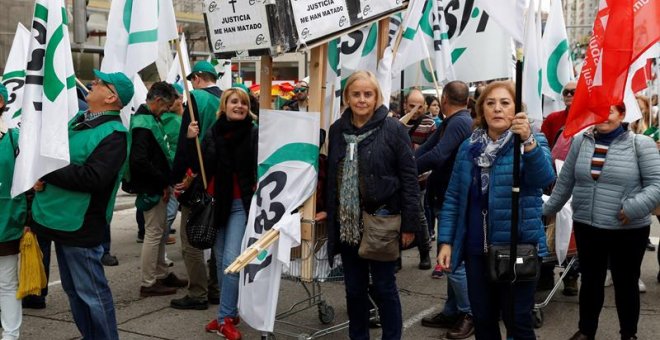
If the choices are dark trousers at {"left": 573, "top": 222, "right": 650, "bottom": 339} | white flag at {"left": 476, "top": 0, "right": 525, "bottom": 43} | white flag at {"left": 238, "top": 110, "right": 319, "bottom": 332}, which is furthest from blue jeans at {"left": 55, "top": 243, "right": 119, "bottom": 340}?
dark trousers at {"left": 573, "top": 222, "right": 650, "bottom": 339}

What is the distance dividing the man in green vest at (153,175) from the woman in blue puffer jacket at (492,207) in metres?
3.32

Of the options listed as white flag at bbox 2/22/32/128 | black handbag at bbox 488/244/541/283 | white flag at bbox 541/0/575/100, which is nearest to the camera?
black handbag at bbox 488/244/541/283

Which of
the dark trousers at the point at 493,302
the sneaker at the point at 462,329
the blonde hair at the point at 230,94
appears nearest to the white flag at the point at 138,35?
the blonde hair at the point at 230,94

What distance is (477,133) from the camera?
4.41 metres

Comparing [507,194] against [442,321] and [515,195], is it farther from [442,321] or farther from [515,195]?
[442,321]

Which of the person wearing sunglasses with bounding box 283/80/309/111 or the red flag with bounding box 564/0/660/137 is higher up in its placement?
the red flag with bounding box 564/0/660/137

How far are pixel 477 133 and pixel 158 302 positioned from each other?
149 inches

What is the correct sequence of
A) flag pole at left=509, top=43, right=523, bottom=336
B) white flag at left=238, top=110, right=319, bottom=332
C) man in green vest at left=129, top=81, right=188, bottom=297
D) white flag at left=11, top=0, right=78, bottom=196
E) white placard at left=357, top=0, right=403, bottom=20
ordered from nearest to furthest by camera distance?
flag pole at left=509, top=43, right=523, bottom=336 → white flag at left=11, top=0, right=78, bottom=196 → white flag at left=238, top=110, right=319, bottom=332 → white placard at left=357, top=0, right=403, bottom=20 → man in green vest at left=129, top=81, right=188, bottom=297

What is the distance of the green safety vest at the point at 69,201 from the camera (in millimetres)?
4680

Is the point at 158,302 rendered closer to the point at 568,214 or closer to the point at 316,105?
the point at 316,105

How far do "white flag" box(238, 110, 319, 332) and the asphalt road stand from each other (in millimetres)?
605

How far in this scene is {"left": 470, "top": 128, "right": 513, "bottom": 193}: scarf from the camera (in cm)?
423

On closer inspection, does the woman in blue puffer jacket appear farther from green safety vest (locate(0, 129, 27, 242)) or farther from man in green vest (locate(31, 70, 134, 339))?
green safety vest (locate(0, 129, 27, 242))

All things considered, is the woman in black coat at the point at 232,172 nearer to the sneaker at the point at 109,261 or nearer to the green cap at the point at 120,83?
the green cap at the point at 120,83
